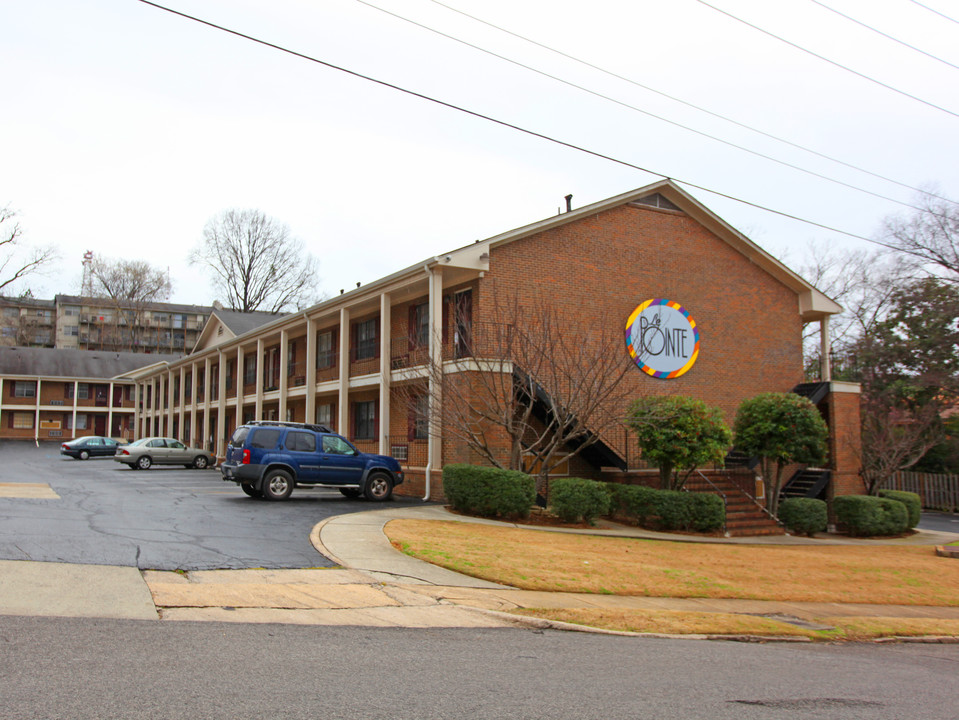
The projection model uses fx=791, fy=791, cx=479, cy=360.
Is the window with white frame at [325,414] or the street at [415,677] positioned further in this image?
the window with white frame at [325,414]

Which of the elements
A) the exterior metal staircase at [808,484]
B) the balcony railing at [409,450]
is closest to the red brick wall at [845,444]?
the exterior metal staircase at [808,484]

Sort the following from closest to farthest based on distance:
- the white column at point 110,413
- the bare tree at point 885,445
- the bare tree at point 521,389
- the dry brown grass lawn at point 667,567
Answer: the dry brown grass lawn at point 667,567, the bare tree at point 521,389, the bare tree at point 885,445, the white column at point 110,413

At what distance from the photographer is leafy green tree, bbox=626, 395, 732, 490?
745 inches

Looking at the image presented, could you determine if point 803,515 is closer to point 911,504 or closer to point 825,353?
point 911,504

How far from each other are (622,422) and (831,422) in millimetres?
9197

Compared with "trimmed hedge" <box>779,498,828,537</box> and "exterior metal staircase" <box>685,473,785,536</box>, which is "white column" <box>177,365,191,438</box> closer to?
"exterior metal staircase" <box>685,473,785,536</box>

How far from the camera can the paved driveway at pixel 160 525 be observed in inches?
410

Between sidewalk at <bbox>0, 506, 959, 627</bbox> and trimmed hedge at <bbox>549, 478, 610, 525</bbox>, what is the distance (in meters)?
6.39

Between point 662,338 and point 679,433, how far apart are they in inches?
244

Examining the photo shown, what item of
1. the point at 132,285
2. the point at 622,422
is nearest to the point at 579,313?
the point at 622,422

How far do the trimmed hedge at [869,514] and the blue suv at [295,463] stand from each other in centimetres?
1277

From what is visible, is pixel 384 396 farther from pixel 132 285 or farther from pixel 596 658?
pixel 132 285

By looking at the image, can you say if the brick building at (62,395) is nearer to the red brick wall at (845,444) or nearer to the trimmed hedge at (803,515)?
the red brick wall at (845,444)

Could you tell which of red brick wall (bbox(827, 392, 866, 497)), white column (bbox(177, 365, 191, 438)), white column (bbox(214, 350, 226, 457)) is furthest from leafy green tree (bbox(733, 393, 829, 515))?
white column (bbox(177, 365, 191, 438))
